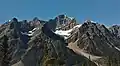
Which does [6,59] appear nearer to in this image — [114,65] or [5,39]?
[5,39]

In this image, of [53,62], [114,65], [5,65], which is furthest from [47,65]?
[114,65]

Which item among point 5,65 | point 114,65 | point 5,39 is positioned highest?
point 114,65

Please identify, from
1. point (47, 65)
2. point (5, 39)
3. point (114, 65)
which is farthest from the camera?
point (114, 65)

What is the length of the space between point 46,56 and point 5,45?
17.6 metres

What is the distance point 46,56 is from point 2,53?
56.0 feet

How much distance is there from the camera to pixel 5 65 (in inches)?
1960

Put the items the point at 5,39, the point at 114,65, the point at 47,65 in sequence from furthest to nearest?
the point at 114,65 < the point at 47,65 < the point at 5,39

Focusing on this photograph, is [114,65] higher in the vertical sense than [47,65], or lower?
higher

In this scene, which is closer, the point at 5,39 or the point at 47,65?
the point at 5,39

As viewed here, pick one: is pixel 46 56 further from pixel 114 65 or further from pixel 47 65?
pixel 114 65

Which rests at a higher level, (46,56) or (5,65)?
(46,56)

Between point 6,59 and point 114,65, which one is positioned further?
point 114,65

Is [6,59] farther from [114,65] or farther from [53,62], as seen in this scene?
[114,65]

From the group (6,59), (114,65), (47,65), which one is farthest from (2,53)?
(114,65)
